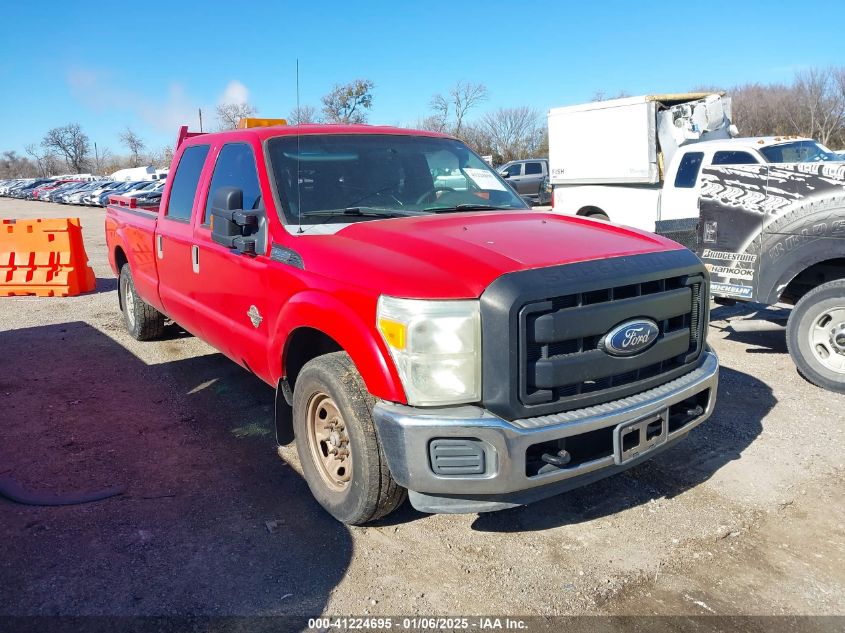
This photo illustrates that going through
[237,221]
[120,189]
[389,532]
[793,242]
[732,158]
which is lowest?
[389,532]

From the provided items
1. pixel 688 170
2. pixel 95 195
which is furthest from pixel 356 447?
pixel 95 195

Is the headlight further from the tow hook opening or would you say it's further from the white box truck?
the white box truck

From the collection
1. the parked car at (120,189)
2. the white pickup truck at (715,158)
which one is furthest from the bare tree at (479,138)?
the white pickup truck at (715,158)

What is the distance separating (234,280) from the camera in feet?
13.9

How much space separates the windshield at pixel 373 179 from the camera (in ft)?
12.9

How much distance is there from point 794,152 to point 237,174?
8.26 meters

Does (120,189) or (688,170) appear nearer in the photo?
(688,170)

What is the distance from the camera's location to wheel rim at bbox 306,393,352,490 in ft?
11.1

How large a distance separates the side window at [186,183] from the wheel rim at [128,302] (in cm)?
189

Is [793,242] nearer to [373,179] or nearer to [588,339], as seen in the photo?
[588,339]

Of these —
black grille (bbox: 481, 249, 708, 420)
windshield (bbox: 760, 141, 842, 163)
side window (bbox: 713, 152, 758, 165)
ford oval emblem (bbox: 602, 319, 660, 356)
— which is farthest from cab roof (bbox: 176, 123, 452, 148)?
windshield (bbox: 760, 141, 842, 163)

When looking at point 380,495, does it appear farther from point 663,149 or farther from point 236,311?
point 663,149

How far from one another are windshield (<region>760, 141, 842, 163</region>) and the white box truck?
76.2 inches

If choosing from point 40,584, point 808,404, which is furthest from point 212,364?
point 808,404
